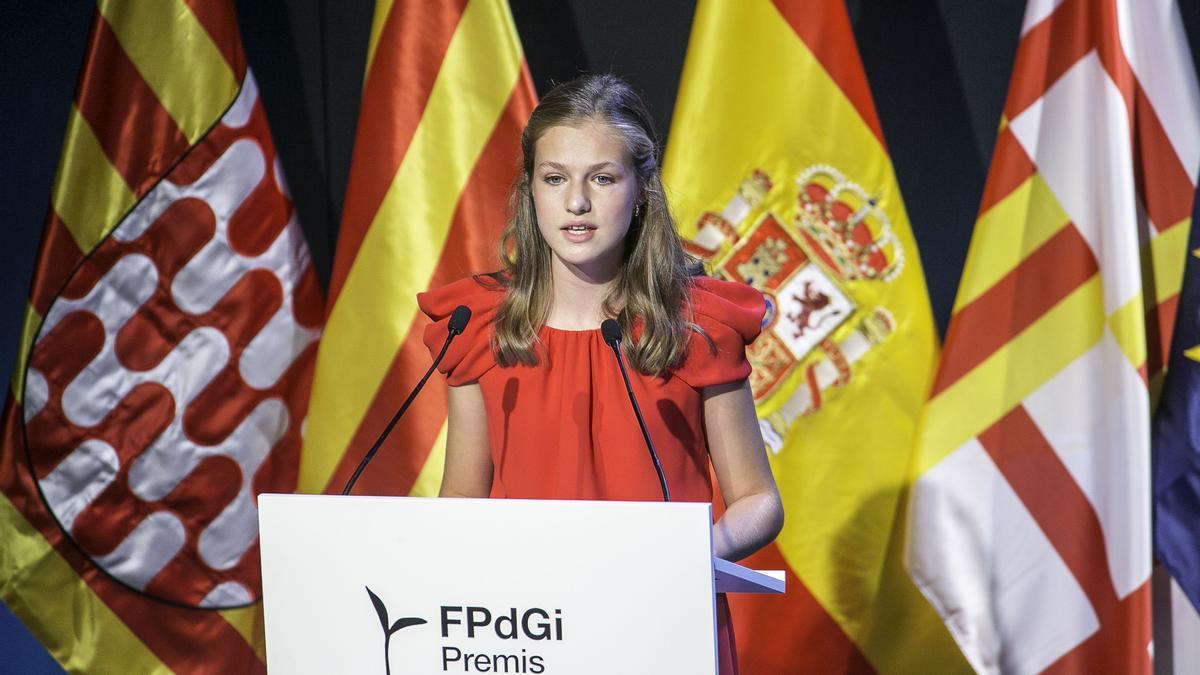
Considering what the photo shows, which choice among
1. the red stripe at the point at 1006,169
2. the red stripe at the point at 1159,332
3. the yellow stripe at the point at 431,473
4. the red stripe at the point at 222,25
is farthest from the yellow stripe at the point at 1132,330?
the red stripe at the point at 222,25

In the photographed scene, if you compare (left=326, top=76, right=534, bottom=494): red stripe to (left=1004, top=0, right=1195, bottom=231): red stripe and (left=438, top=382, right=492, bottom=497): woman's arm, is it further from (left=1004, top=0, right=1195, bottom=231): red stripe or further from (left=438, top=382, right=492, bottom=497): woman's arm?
(left=1004, top=0, right=1195, bottom=231): red stripe

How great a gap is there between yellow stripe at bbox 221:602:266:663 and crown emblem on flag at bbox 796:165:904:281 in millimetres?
1313

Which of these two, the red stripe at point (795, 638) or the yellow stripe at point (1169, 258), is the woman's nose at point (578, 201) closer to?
the red stripe at point (795, 638)

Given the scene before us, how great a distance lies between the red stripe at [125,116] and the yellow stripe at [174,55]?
2cm

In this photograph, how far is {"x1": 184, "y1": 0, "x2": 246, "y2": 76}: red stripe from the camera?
86.7 inches

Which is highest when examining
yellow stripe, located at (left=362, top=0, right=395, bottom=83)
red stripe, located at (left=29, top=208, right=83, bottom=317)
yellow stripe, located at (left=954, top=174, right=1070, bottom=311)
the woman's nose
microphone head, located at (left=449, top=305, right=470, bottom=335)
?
yellow stripe, located at (left=362, top=0, right=395, bottom=83)

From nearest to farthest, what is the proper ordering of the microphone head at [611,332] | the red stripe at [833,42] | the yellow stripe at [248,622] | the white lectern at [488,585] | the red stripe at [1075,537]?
the white lectern at [488,585] < the microphone head at [611,332] < the red stripe at [1075,537] < the red stripe at [833,42] < the yellow stripe at [248,622]

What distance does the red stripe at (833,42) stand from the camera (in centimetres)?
216

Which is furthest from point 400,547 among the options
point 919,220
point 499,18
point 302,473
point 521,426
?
point 919,220

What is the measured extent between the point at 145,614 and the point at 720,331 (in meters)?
1.50

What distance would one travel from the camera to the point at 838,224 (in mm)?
2205

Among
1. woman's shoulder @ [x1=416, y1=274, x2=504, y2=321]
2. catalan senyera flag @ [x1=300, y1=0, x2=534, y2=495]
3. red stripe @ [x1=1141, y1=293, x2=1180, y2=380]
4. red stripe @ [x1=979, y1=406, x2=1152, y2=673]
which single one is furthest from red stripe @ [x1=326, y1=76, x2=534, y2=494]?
red stripe @ [x1=1141, y1=293, x2=1180, y2=380]

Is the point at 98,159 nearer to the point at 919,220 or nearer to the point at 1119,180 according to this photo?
the point at 919,220

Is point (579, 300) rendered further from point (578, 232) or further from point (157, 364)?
point (157, 364)
